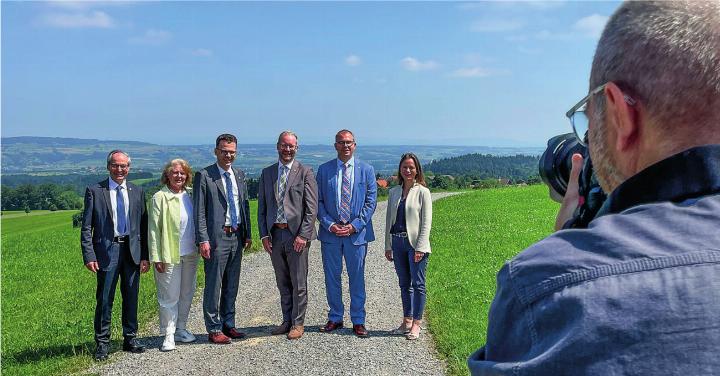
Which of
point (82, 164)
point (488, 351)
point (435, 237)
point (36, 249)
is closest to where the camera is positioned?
point (488, 351)

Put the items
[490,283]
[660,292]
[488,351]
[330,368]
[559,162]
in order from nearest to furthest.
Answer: [660,292]
[488,351]
[559,162]
[330,368]
[490,283]

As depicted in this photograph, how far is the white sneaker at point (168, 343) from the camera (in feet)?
23.4

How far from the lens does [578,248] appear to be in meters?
0.91

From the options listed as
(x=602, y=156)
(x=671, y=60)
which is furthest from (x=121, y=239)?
(x=671, y=60)

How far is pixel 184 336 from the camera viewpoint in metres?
7.52

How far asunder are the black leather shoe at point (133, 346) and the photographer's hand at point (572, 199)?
6.65m

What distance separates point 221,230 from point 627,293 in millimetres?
6971

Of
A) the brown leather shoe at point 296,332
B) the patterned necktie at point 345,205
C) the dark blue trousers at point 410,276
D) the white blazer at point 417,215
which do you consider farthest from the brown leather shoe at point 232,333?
the white blazer at point 417,215

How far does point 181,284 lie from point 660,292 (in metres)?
7.32

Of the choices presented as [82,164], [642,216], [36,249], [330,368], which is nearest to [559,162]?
[642,216]

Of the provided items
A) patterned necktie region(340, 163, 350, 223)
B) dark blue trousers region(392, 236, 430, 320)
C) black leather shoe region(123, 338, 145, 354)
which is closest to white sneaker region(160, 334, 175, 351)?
black leather shoe region(123, 338, 145, 354)

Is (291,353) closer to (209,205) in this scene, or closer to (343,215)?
(343,215)

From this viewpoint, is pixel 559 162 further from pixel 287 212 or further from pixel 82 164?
pixel 82 164

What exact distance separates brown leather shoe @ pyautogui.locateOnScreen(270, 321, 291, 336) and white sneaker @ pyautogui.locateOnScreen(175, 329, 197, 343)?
3.27ft
